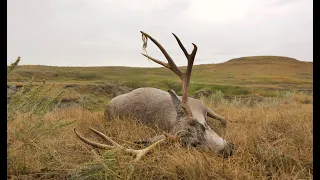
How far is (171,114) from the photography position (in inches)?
195

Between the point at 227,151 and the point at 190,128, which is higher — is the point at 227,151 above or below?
below

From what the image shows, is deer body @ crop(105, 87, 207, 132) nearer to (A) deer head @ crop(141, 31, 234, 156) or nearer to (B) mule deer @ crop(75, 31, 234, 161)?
(B) mule deer @ crop(75, 31, 234, 161)

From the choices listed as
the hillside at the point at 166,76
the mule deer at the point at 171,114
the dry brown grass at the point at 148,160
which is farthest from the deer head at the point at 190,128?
the hillside at the point at 166,76

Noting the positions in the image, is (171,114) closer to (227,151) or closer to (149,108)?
(149,108)

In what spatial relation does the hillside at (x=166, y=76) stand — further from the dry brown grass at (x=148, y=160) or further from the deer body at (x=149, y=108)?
the dry brown grass at (x=148, y=160)

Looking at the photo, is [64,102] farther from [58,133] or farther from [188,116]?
[188,116]

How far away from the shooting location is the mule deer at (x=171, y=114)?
3.66 m

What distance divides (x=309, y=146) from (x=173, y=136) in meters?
1.68

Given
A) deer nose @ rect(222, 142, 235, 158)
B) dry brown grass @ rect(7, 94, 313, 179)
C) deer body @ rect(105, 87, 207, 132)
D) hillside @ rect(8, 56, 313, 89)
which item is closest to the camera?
dry brown grass @ rect(7, 94, 313, 179)

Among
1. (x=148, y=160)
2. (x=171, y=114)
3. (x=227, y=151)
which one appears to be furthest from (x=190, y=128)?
(x=171, y=114)

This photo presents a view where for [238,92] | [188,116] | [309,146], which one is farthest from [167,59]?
[238,92]

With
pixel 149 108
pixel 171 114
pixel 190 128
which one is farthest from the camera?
pixel 149 108

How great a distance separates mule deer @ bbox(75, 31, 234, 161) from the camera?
3.66 metres

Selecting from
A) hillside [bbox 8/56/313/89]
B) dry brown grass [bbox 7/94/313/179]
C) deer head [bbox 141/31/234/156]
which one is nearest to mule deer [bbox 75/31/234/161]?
deer head [bbox 141/31/234/156]
